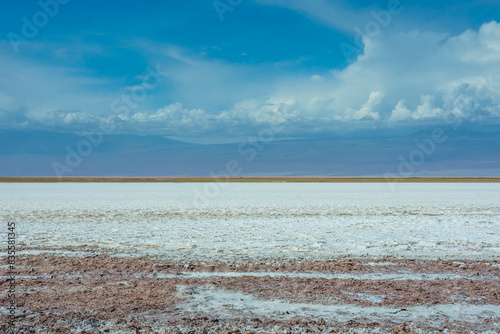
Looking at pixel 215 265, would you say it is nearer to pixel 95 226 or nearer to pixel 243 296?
pixel 243 296

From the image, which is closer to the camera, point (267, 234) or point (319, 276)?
point (319, 276)

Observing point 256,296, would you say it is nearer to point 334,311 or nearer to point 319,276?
point 334,311

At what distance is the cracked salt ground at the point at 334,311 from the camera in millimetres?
4453

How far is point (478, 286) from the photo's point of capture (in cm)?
562

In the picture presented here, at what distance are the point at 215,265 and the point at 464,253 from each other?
A: 4729 mm

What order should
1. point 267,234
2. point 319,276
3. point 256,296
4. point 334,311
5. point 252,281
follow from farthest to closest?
1. point 267,234
2. point 319,276
3. point 252,281
4. point 256,296
5. point 334,311

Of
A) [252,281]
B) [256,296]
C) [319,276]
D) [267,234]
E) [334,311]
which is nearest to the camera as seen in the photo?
[334,311]

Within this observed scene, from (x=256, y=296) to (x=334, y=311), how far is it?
99 cm

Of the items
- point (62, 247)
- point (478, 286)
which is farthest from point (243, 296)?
point (62, 247)

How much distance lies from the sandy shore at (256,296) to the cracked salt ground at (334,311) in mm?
11

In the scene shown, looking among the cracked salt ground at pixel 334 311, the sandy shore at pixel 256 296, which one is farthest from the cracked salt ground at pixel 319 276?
the cracked salt ground at pixel 334 311

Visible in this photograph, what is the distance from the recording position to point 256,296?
5168 millimetres

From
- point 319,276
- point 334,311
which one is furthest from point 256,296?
point 319,276

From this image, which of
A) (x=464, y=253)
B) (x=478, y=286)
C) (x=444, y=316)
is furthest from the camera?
(x=464, y=253)
